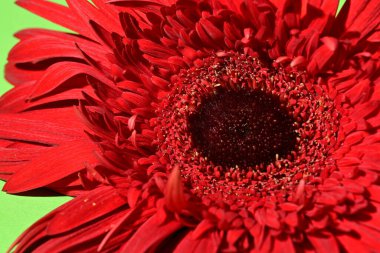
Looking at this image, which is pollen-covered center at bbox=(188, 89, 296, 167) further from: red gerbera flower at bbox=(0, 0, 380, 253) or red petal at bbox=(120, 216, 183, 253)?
red petal at bbox=(120, 216, 183, 253)

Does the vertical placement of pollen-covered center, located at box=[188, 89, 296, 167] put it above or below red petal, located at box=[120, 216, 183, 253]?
above

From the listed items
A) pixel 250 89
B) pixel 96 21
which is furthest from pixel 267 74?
pixel 96 21

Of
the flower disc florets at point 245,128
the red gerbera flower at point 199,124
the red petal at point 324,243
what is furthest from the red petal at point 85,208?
the red petal at point 324,243

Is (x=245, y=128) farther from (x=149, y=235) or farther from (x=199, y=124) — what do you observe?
(x=149, y=235)

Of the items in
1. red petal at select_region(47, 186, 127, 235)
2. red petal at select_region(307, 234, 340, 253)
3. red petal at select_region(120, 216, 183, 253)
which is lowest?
red petal at select_region(307, 234, 340, 253)

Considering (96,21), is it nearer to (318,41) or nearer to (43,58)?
(43,58)

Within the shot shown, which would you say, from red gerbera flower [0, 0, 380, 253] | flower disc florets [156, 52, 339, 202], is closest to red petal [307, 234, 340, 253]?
red gerbera flower [0, 0, 380, 253]

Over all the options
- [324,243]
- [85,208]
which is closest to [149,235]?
[85,208]
